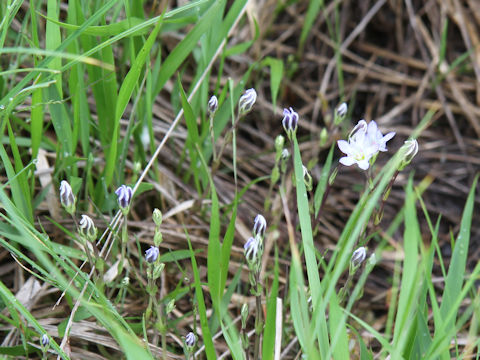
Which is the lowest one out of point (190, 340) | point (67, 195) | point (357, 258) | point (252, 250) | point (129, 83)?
point (190, 340)

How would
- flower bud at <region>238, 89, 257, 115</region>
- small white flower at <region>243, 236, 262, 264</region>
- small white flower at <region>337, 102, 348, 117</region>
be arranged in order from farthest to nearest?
small white flower at <region>337, 102, 348, 117</region> < flower bud at <region>238, 89, 257, 115</region> < small white flower at <region>243, 236, 262, 264</region>

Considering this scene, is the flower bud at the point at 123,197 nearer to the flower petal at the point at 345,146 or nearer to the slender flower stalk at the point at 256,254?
the slender flower stalk at the point at 256,254

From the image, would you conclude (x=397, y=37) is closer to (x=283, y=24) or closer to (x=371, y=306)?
(x=283, y=24)

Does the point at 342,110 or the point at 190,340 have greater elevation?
the point at 342,110

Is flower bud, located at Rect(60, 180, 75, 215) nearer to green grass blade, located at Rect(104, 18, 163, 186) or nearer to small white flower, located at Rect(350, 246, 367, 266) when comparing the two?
green grass blade, located at Rect(104, 18, 163, 186)

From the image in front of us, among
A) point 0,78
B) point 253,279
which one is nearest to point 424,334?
point 253,279

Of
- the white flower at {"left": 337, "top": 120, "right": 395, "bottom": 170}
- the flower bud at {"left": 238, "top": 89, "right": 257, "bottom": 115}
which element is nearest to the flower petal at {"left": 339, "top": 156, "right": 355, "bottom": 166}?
the white flower at {"left": 337, "top": 120, "right": 395, "bottom": 170}

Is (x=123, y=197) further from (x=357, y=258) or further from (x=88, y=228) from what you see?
(x=357, y=258)

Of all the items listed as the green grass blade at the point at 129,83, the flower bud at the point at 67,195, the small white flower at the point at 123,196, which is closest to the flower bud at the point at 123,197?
the small white flower at the point at 123,196

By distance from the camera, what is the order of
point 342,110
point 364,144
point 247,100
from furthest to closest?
point 342,110 → point 247,100 → point 364,144

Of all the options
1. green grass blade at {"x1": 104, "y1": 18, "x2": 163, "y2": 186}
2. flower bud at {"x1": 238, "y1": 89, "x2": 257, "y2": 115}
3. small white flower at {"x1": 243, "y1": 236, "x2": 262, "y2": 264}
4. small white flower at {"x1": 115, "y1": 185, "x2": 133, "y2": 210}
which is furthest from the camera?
flower bud at {"x1": 238, "y1": 89, "x2": 257, "y2": 115}

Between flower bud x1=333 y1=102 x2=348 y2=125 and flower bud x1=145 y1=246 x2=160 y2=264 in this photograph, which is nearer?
flower bud x1=145 y1=246 x2=160 y2=264

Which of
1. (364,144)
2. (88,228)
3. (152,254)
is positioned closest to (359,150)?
(364,144)
